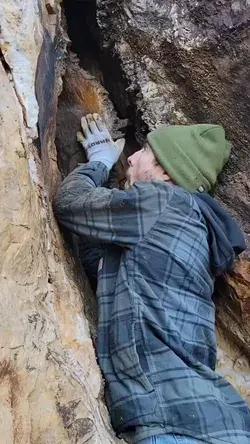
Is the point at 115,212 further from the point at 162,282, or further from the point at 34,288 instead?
the point at 34,288

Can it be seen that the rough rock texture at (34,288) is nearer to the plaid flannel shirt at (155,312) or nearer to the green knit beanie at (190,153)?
the plaid flannel shirt at (155,312)

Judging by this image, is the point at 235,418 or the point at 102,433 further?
the point at 235,418

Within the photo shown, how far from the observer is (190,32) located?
235cm

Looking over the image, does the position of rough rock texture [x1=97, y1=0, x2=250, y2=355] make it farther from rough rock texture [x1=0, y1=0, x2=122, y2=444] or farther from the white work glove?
rough rock texture [x1=0, y1=0, x2=122, y2=444]

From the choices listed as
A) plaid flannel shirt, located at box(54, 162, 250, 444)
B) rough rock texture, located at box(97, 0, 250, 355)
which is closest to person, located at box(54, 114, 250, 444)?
plaid flannel shirt, located at box(54, 162, 250, 444)

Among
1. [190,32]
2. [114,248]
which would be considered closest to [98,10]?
[190,32]

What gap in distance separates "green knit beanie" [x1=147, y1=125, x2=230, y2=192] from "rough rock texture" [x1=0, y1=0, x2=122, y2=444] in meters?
0.38

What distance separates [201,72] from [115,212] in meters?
0.78

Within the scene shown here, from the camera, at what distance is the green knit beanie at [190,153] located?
2082mm

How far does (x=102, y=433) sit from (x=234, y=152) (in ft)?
3.80

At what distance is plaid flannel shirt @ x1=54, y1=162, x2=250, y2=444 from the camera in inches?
66.9

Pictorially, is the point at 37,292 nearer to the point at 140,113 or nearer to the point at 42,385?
the point at 42,385

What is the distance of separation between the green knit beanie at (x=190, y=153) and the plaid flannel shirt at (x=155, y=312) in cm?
13

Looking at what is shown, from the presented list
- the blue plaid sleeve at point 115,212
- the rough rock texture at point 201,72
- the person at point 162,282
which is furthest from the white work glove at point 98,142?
the blue plaid sleeve at point 115,212
